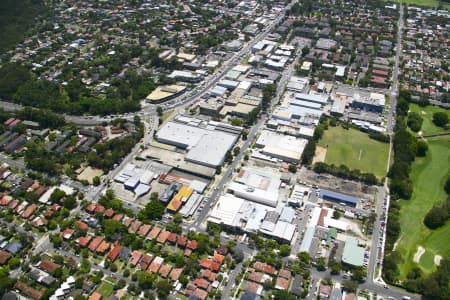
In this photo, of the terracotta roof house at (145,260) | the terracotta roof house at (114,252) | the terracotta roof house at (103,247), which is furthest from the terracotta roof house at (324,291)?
the terracotta roof house at (103,247)

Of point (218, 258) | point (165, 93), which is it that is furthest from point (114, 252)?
point (165, 93)

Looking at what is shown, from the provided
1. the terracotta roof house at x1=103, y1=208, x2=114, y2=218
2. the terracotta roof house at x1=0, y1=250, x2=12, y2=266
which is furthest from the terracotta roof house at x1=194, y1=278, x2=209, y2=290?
the terracotta roof house at x1=0, y1=250, x2=12, y2=266

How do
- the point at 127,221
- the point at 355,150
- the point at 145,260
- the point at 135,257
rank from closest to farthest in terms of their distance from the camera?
the point at 145,260 < the point at 135,257 < the point at 127,221 < the point at 355,150

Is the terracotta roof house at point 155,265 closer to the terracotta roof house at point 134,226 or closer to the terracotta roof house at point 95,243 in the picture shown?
the terracotta roof house at point 134,226

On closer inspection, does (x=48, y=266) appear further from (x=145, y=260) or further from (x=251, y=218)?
(x=251, y=218)

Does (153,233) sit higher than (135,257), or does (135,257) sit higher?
(153,233)

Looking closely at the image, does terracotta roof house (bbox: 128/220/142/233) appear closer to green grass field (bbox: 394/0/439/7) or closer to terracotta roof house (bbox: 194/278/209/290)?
terracotta roof house (bbox: 194/278/209/290)

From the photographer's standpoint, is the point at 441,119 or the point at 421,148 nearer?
the point at 421,148
